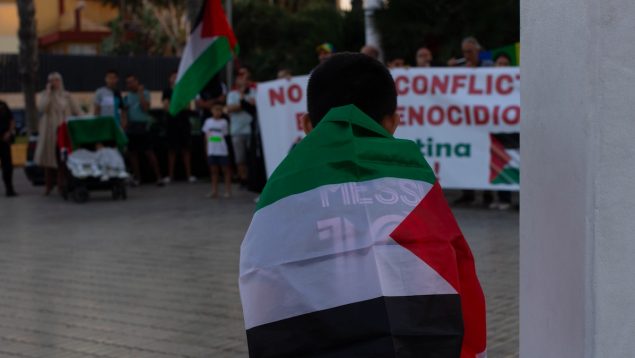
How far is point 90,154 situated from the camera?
15141 millimetres

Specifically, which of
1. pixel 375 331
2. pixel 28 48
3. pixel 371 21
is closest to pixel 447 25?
pixel 371 21

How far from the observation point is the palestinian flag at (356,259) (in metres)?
2.17

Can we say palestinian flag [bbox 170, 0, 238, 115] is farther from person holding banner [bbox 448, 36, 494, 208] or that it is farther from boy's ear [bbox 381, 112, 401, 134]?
boy's ear [bbox 381, 112, 401, 134]

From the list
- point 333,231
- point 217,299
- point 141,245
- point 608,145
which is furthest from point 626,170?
point 141,245

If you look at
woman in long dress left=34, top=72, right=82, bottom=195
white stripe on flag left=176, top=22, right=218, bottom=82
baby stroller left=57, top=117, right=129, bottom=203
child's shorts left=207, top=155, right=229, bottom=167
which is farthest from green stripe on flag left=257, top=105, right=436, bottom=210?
woman in long dress left=34, top=72, right=82, bottom=195

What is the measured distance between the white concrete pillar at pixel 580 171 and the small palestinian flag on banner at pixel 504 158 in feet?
31.1

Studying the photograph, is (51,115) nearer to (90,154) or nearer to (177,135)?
(90,154)

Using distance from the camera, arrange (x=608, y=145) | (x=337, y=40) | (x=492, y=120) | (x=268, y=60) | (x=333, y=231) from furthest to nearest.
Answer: (x=268, y=60), (x=337, y=40), (x=492, y=120), (x=608, y=145), (x=333, y=231)

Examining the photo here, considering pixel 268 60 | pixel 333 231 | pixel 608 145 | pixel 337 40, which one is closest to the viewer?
pixel 333 231

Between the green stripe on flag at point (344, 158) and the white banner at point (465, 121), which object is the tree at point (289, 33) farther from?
the green stripe on flag at point (344, 158)

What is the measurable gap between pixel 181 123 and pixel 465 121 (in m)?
6.07

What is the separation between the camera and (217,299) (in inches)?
305

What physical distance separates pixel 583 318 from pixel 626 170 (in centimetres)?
→ 39

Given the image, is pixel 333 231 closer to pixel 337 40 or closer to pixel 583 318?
pixel 583 318
